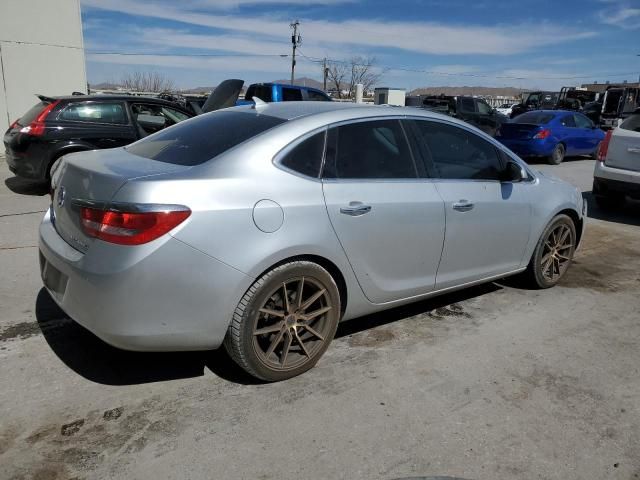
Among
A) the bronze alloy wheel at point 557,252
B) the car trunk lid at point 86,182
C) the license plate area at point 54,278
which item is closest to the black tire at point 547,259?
the bronze alloy wheel at point 557,252

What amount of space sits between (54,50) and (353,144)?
12042mm

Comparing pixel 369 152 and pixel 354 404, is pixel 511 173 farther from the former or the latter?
pixel 354 404

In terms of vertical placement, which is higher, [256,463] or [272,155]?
[272,155]

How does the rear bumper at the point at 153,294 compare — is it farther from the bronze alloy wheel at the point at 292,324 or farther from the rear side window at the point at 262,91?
the rear side window at the point at 262,91

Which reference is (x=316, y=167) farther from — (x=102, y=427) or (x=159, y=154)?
(x=102, y=427)

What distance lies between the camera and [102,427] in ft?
8.86

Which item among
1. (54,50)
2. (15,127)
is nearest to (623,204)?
(15,127)

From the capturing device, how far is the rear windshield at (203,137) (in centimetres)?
313

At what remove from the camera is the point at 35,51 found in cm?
1248

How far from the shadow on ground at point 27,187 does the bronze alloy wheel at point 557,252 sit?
7149mm

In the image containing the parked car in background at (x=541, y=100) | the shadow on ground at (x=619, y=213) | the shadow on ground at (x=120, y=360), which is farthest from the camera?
the parked car in background at (x=541, y=100)

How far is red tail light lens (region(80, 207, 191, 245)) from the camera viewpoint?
259cm

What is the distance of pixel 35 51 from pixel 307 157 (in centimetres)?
1199

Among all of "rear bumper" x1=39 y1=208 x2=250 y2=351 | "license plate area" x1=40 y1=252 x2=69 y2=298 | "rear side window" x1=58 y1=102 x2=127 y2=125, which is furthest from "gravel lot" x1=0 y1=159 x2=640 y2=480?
"rear side window" x1=58 y1=102 x2=127 y2=125
